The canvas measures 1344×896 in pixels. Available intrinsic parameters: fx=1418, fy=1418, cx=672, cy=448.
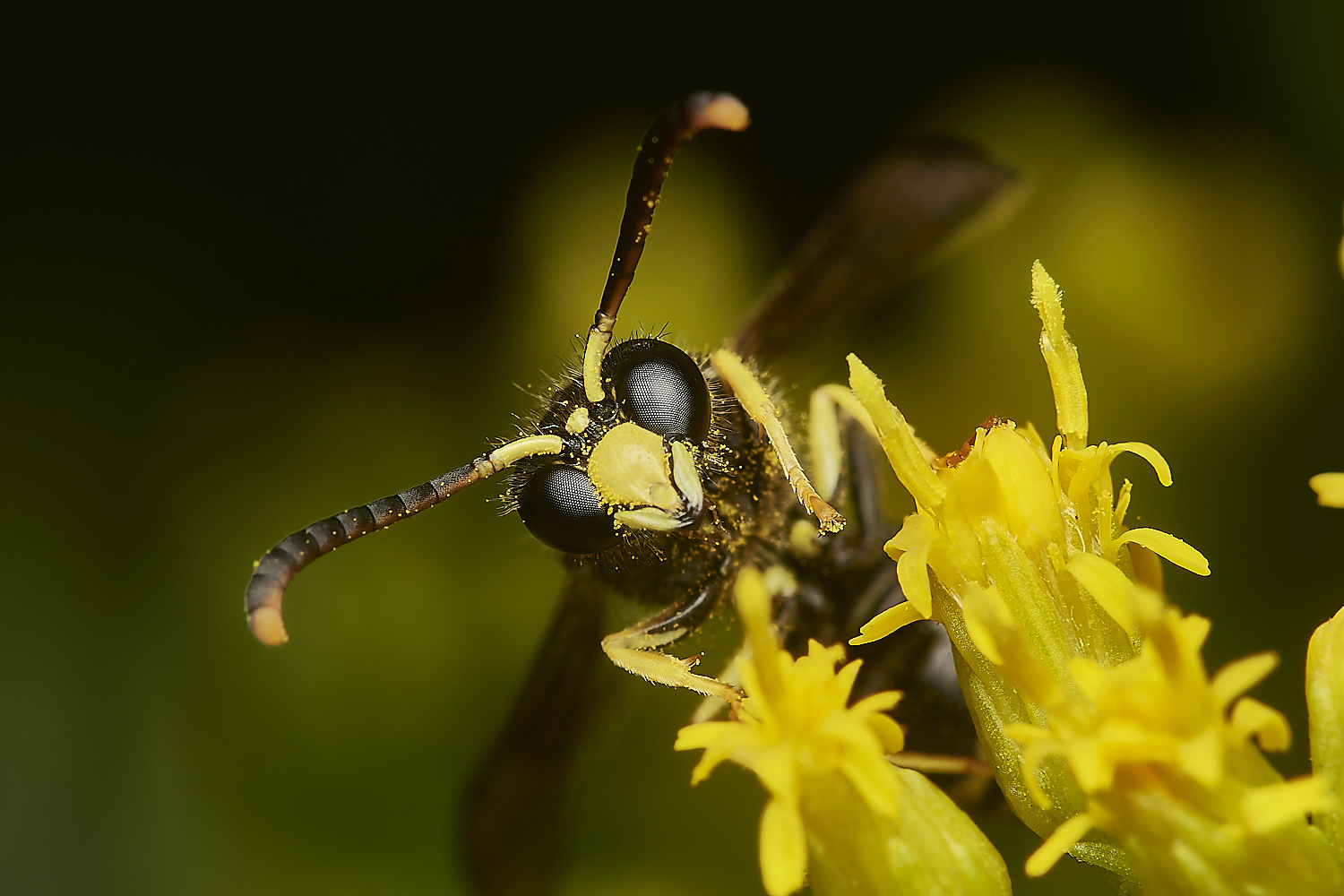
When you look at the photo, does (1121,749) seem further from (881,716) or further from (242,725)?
(242,725)

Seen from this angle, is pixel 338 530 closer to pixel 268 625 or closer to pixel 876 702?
pixel 268 625

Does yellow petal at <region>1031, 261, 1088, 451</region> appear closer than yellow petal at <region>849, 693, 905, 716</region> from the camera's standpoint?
No

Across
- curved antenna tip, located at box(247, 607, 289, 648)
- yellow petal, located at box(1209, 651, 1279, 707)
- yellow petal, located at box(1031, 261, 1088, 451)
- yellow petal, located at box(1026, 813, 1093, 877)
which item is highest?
curved antenna tip, located at box(247, 607, 289, 648)

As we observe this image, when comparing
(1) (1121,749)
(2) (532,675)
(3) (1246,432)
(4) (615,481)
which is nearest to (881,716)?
(1) (1121,749)

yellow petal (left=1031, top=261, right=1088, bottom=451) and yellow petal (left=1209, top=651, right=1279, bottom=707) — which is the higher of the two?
yellow petal (left=1031, top=261, right=1088, bottom=451)

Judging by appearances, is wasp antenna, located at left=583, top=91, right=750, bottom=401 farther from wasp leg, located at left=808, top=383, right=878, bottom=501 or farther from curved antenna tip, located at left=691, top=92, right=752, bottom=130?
wasp leg, located at left=808, top=383, right=878, bottom=501

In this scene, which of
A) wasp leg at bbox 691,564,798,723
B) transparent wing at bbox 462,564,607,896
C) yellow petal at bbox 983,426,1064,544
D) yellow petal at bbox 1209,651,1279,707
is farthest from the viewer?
transparent wing at bbox 462,564,607,896

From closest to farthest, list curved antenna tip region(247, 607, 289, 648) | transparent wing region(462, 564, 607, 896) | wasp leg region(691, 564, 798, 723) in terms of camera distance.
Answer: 1. curved antenna tip region(247, 607, 289, 648)
2. wasp leg region(691, 564, 798, 723)
3. transparent wing region(462, 564, 607, 896)

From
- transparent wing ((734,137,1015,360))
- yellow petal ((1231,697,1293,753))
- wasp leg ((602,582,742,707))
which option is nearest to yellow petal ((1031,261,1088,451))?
yellow petal ((1231,697,1293,753))
